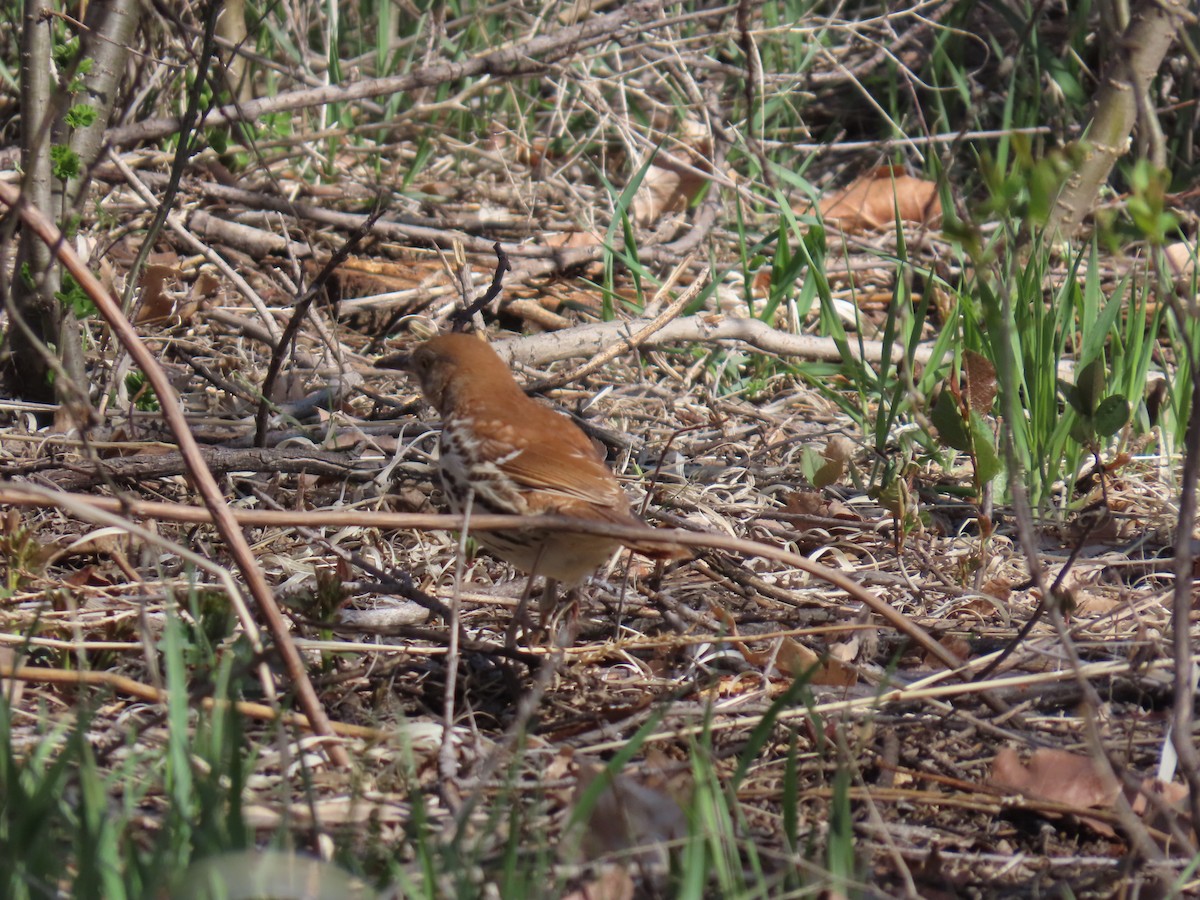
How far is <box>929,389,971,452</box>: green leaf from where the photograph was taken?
141 inches

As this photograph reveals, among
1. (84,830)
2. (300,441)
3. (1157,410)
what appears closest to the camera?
(84,830)

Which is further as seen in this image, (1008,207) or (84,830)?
(1008,207)

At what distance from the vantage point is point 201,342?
185 inches

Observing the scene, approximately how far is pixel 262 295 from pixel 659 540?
3.37m

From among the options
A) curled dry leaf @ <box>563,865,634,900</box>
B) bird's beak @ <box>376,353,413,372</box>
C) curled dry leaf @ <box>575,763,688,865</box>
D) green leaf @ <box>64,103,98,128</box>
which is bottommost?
curled dry leaf @ <box>563,865,634,900</box>

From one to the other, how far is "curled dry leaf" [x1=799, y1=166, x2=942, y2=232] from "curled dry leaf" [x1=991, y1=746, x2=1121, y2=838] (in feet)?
12.8

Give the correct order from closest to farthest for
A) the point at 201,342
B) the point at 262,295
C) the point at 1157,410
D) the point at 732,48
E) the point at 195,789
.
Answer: the point at 195,789
the point at 1157,410
the point at 201,342
the point at 262,295
the point at 732,48

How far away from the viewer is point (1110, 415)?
3387mm

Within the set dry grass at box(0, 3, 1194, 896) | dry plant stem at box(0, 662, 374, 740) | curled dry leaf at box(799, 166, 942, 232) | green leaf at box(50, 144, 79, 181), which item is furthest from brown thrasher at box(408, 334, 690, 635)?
curled dry leaf at box(799, 166, 942, 232)

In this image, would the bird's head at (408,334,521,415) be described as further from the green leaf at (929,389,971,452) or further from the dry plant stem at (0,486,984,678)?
the dry plant stem at (0,486,984,678)

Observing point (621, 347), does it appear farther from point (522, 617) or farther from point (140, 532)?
point (140, 532)

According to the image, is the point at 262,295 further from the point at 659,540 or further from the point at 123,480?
the point at 659,540

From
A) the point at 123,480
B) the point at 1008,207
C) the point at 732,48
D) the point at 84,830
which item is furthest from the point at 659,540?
the point at 732,48

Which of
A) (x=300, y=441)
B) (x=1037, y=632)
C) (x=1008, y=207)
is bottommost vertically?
(x=1037, y=632)
